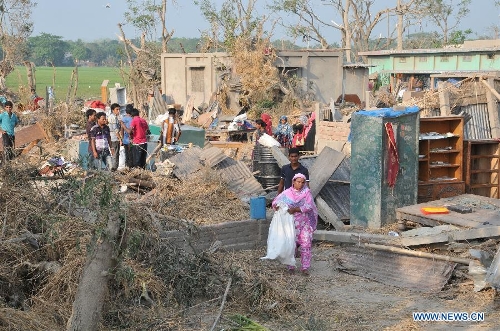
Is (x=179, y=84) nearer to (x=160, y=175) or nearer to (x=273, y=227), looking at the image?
(x=160, y=175)

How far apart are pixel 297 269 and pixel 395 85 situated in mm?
24929

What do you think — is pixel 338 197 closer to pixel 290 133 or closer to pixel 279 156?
pixel 279 156

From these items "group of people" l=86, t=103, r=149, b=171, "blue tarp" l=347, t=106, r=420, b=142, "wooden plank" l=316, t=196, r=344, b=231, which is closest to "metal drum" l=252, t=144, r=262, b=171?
"wooden plank" l=316, t=196, r=344, b=231

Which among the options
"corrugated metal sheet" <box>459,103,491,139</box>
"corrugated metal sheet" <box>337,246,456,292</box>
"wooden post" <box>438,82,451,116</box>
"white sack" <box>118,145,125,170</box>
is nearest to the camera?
"corrugated metal sheet" <box>337,246,456,292</box>

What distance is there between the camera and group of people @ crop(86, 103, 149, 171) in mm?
12008

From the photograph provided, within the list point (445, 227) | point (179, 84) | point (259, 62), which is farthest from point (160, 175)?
point (179, 84)

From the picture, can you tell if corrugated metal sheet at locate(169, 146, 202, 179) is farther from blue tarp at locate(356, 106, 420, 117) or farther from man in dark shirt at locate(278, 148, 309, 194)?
blue tarp at locate(356, 106, 420, 117)

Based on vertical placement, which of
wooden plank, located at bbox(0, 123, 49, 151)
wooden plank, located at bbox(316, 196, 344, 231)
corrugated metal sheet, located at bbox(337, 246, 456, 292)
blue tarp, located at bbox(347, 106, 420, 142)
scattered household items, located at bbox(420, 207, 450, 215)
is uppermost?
blue tarp, located at bbox(347, 106, 420, 142)

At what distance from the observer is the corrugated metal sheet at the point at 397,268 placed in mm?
7551

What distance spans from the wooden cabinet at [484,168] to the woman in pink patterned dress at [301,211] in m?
4.32

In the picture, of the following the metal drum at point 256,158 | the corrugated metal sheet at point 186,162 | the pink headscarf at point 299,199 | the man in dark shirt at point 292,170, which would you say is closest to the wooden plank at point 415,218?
the man in dark shirt at point 292,170

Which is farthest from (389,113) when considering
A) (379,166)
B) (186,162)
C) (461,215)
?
(186,162)

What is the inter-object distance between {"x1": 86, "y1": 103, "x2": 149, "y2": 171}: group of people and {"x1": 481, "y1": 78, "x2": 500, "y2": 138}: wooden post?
607cm

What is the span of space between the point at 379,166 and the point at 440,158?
74.9 inches
